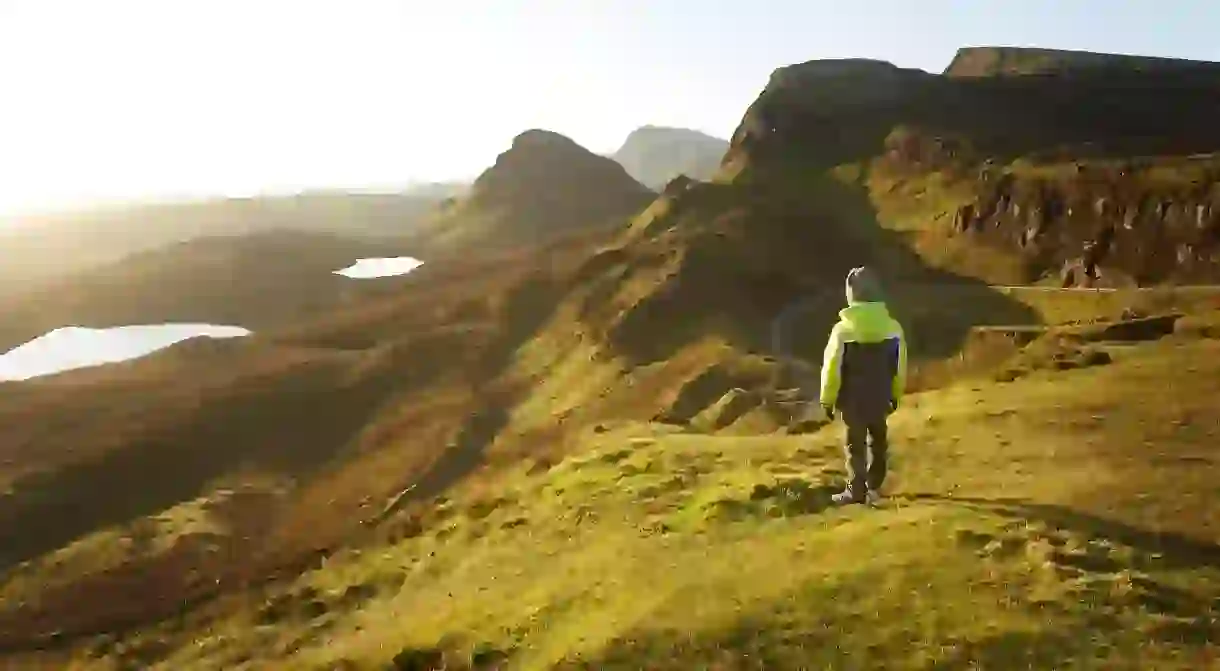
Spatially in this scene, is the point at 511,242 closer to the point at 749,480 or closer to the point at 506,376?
the point at 506,376

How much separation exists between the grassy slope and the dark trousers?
40 centimetres

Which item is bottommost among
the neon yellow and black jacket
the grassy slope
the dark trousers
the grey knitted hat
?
the grassy slope

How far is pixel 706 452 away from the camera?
14195 millimetres

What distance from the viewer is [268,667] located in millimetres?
13438

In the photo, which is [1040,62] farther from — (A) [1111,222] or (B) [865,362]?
(B) [865,362]

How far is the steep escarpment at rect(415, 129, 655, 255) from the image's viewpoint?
3701 inches

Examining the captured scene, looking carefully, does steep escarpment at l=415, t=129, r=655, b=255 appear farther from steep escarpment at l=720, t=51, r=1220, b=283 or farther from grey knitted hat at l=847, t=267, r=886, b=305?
grey knitted hat at l=847, t=267, r=886, b=305

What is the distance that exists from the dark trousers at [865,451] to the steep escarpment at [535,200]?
7908 centimetres

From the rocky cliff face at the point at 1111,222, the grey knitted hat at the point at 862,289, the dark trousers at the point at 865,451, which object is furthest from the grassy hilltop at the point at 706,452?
the grey knitted hat at the point at 862,289

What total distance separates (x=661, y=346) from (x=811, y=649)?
82.3 feet

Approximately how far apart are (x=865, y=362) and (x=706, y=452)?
535 cm

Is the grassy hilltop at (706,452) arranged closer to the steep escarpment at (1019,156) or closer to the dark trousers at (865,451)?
the steep escarpment at (1019,156)

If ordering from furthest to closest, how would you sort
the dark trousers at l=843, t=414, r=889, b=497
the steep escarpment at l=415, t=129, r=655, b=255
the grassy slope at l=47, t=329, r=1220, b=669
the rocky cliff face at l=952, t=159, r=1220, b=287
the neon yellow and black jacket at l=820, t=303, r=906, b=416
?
the steep escarpment at l=415, t=129, r=655, b=255 → the rocky cliff face at l=952, t=159, r=1220, b=287 → the dark trousers at l=843, t=414, r=889, b=497 → the neon yellow and black jacket at l=820, t=303, r=906, b=416 → the grassy slope at l=47, t=329, r=1220, b=669

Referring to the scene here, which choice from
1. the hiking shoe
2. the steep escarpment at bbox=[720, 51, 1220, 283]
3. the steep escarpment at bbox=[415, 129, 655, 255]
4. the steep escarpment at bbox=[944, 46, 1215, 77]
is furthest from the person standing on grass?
the steep escarpment at bbox=[415, 129, 655, 255]
